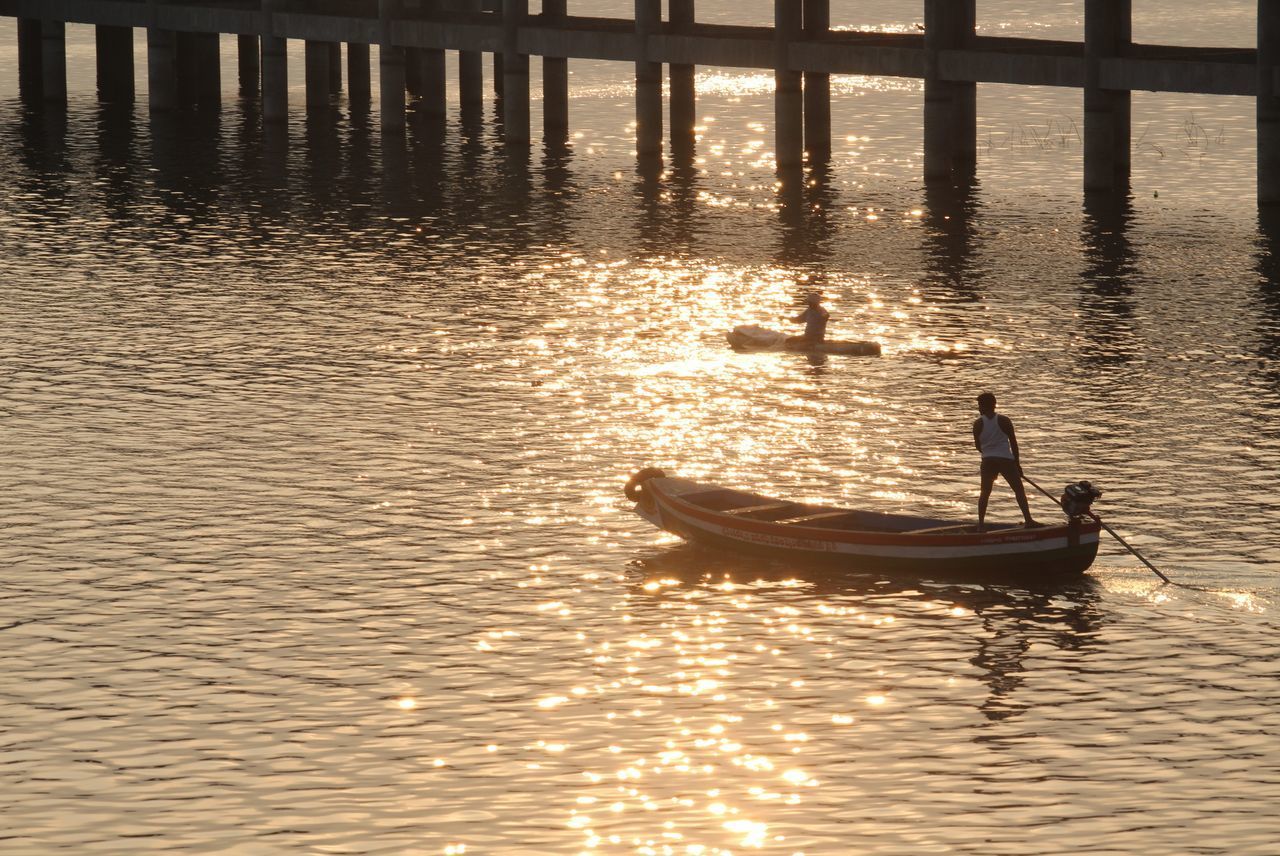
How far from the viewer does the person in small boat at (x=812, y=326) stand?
61938 millimetres

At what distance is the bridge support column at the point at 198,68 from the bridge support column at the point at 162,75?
4.11 m

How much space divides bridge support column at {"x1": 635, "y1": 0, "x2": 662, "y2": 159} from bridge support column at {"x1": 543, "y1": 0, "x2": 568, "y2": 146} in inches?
305

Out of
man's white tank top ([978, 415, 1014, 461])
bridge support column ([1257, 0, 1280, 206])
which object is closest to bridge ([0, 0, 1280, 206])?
bridge support column ([1257, 0, 1280, 206])

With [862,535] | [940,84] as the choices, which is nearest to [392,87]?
[940,84]

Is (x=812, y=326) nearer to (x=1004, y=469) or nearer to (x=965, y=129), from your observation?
(x=1004, y=469)

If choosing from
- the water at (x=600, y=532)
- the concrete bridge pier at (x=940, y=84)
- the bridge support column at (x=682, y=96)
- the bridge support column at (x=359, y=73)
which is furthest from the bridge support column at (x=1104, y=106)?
the bridge support column at (x=359, y=73)

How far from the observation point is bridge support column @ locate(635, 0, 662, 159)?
104438 mm

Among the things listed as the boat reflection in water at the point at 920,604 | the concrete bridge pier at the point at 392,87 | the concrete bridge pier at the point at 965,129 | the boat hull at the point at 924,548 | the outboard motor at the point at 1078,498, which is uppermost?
the concrete bridge pier at the point at 392,87

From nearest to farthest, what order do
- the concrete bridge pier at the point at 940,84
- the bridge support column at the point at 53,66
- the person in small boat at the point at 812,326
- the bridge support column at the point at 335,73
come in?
the person in small boat at the point at 812,326, the concrete bridge pier at the point at 940,84, the bridge support column at the point at 53,66, the bridge support column at the point at 335,73

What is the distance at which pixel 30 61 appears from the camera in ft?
465

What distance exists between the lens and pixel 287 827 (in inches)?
1180

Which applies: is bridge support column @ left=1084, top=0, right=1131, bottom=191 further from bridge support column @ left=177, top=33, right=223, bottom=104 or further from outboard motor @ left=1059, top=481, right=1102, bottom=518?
bridge support column @ left=177, top=33, right=223, bottom=104

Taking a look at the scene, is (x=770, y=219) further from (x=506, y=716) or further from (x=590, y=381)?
(x=506, y=716)

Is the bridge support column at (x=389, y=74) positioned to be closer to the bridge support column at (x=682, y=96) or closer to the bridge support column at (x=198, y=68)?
the bridge support column at (x=682, y=96)
